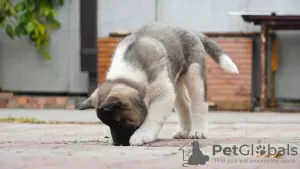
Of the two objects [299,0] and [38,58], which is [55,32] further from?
[299,0]

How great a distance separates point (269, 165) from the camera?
391 cm

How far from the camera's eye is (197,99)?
671 cm

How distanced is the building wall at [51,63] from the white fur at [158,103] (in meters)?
9.66

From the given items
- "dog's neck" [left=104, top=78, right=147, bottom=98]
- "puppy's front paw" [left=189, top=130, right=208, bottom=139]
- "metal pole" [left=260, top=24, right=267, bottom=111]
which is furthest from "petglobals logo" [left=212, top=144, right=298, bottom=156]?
"metal pole" [left=260, top=24, right=267, bottom=111]

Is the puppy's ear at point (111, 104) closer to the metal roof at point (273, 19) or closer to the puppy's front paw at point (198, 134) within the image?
the puppy's front paw at point (198, 134)

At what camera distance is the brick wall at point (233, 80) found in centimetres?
1471

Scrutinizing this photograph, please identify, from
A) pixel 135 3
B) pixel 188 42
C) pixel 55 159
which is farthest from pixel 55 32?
pixel 55 159

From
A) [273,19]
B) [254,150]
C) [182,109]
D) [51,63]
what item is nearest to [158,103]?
[182,109]

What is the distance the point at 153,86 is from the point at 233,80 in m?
8.91

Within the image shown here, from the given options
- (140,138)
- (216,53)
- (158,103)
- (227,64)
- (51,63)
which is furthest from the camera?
(51,63)

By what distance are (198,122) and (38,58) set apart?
9656 mm

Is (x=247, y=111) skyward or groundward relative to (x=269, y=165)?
groundward

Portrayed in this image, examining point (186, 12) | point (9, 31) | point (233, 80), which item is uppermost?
point (186, 12)

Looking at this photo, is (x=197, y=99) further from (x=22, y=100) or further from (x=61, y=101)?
(x=22, y=100)
